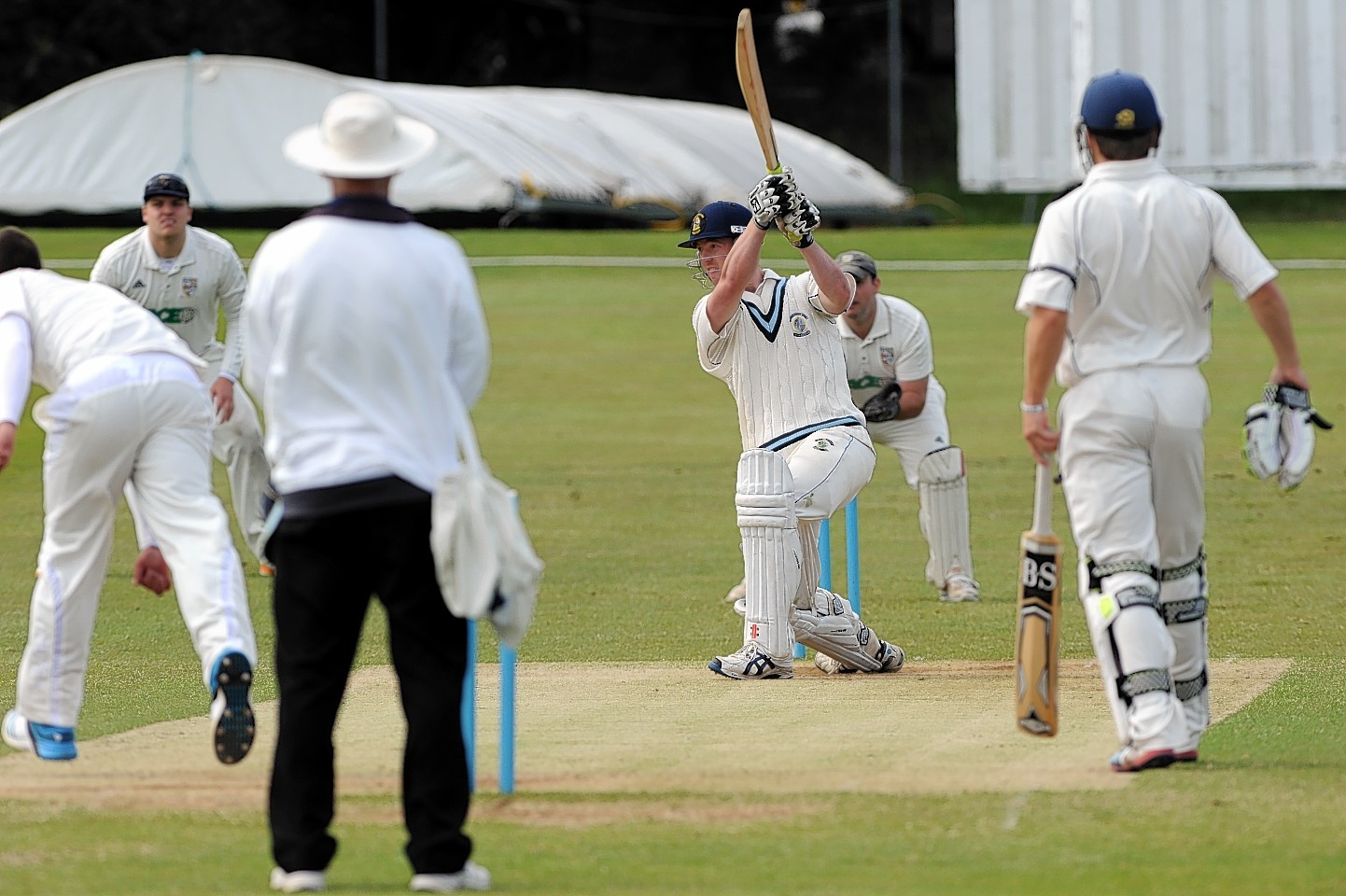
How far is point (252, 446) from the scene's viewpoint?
10.6m

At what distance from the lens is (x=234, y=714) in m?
5.64

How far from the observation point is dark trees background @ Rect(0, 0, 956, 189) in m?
39.8

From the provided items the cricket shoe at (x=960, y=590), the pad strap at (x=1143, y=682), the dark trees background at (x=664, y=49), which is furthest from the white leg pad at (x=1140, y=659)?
the dark trees background at (x=664, y=49)

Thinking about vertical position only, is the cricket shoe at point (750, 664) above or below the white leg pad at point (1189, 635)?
below

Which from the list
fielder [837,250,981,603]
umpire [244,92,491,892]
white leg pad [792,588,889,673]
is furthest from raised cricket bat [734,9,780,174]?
umpire [244,92,491,892]

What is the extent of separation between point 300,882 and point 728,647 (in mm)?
4449

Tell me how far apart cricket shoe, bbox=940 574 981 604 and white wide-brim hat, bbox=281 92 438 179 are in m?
5.91

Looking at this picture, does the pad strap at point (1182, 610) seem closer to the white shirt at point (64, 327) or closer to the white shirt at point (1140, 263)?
the white shirt at point (1140, 263)

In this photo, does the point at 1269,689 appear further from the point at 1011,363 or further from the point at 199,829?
the point at 1011,363

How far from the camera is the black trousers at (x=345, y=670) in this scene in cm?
450

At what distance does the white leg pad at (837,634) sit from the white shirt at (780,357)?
64 cm

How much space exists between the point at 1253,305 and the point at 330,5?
1464 inches

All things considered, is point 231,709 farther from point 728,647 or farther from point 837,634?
point 728,647

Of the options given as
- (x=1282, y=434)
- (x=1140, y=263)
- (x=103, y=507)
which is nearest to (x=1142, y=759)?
(x=1282, y=434)
